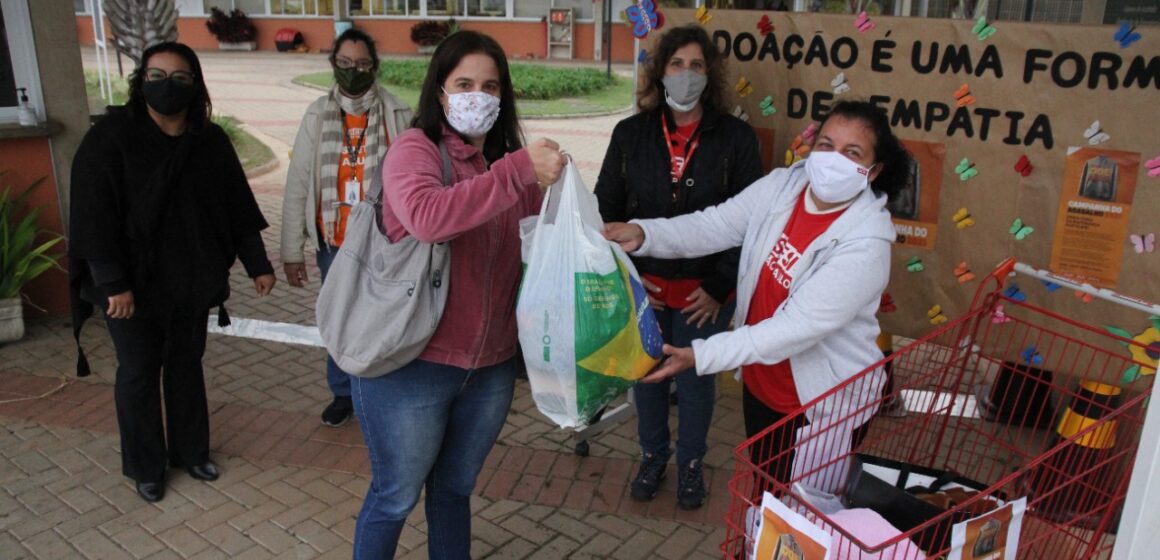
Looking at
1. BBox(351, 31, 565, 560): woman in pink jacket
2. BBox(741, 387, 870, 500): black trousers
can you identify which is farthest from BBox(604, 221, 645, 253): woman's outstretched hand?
BBox(741, 387, 870, 500): black trousers

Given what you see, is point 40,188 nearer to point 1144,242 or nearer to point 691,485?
point 691,485

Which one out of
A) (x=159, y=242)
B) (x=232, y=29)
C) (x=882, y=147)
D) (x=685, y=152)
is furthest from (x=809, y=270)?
(x=232, y=29)

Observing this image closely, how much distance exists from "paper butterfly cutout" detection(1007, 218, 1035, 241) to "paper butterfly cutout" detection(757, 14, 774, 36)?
4.05ft

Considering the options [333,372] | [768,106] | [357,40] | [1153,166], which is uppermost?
[357,40]

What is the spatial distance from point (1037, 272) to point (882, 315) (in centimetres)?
98

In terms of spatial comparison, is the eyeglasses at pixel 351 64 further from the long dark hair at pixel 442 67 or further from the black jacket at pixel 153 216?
the long dark hair at pixel 442 67

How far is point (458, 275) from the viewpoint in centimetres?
252

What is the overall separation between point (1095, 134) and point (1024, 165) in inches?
9.7

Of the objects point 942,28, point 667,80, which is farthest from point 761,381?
point 942,28

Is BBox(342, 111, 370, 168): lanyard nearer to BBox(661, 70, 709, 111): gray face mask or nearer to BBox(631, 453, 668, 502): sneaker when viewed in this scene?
BBox(661, 70, 709, 111): gray face mask

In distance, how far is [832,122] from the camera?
258 cm

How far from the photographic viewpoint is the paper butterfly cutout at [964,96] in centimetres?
333

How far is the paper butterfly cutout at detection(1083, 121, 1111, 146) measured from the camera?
123 inches

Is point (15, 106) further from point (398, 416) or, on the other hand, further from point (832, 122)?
point (832, 122)
